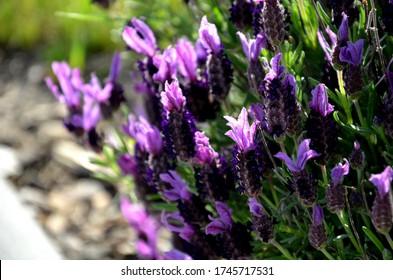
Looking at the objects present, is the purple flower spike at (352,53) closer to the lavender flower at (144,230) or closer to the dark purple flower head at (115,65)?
the dark purple flower head at (115,65)

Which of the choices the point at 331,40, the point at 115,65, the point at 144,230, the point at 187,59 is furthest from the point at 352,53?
the point at 144,230

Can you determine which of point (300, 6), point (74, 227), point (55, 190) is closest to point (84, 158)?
point (55, 190)

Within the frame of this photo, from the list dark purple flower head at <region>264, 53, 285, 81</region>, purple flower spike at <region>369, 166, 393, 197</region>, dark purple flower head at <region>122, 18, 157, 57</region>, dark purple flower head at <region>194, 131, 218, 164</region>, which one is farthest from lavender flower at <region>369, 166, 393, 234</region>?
dark purple flower head at <region>122, 18, 157, 57</region>

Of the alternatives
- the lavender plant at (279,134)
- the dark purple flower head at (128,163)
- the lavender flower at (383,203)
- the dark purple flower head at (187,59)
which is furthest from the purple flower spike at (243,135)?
the dark purple flower head at (128,163)

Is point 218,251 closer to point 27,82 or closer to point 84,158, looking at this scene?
point 84,158

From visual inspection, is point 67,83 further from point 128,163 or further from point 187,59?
point 187,59

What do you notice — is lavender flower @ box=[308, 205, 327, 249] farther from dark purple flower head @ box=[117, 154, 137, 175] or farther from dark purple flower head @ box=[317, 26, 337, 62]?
dark purple flower head @ box=[117, 154, 137, 175]
